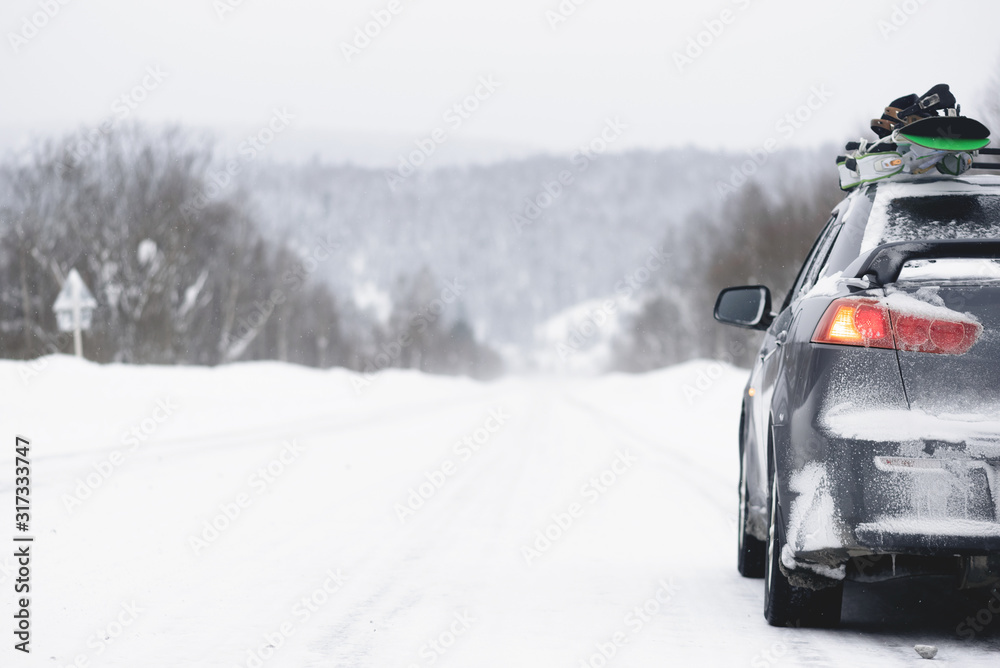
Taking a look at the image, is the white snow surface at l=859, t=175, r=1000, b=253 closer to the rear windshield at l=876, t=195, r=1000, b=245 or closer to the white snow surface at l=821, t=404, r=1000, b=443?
the rear windshield at l=876, t=195, r=1000, b=245

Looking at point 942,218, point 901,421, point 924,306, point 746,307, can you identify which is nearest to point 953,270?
point 924,306

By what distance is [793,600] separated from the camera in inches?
172

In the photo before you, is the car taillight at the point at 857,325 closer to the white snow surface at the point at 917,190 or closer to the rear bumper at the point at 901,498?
the rear bumper at the point at 901,498

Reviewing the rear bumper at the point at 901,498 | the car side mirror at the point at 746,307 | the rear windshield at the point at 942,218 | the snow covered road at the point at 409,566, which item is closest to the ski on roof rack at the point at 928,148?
the rear windshield at the point at 942,218

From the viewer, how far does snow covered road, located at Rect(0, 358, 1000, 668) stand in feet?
13.7

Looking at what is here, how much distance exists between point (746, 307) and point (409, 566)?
2.33 m

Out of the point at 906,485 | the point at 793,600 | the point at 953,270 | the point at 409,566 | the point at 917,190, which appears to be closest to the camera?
the point at 906,485

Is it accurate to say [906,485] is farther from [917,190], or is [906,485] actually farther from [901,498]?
[917,190]

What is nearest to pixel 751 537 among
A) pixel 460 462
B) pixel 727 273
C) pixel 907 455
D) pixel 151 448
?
pixel 907 455

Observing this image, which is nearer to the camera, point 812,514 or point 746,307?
point 812,514

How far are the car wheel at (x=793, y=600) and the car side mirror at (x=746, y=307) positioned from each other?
1.39 metres

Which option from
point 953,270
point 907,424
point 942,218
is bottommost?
point 907,424

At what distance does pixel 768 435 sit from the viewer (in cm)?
457

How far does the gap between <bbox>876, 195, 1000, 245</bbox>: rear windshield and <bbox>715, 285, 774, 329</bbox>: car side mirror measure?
1.14 meters
